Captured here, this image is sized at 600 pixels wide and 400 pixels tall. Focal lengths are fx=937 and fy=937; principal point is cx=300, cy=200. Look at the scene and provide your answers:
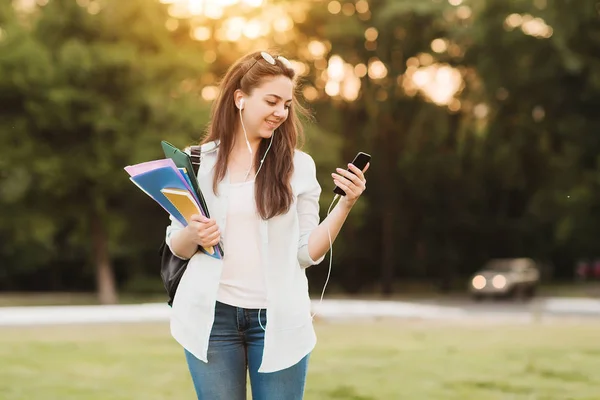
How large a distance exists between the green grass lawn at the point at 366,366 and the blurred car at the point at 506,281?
59.5 feet

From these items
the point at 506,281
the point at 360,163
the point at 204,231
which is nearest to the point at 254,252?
the point at 204,231

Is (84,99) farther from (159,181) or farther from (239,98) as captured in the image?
(159,181)

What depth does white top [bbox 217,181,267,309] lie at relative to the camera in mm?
3055

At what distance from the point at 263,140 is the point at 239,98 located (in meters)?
0.18

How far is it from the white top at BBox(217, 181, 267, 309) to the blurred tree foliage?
69.3 ft

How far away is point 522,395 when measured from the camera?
7.99 meters

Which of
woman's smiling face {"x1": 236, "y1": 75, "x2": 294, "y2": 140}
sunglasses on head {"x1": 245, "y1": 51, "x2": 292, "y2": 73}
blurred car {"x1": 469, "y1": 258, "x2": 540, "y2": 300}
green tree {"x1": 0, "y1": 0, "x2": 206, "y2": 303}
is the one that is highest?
green tree {"x1": 0, "y1": 0, "x2": 206, "y2": 303}

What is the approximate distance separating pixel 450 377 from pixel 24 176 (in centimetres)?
2249

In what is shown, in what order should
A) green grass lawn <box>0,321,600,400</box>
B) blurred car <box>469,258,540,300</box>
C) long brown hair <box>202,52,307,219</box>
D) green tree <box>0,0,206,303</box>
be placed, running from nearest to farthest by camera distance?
long brown hair <box>202,52,307,219</box> < green grass lawn <box>0,321,600,400</box> < green tree <box>0,0,206,303</box> < blurred car <box>469,258,540,300</box>

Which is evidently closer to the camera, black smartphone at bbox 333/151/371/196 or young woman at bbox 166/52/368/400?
young woman at bbox 166/52/368/400

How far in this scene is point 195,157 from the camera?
323 centimetres

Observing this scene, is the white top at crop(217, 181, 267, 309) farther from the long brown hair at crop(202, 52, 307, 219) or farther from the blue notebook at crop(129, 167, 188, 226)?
the blue notebook at crop(129, 167, 188, 226)

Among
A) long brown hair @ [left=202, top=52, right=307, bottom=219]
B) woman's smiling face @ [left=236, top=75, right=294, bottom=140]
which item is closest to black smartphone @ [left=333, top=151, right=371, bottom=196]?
long brown hair @ [left=202, top=52, right=307, bottom=219]

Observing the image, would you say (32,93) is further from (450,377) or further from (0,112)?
(450,377)
